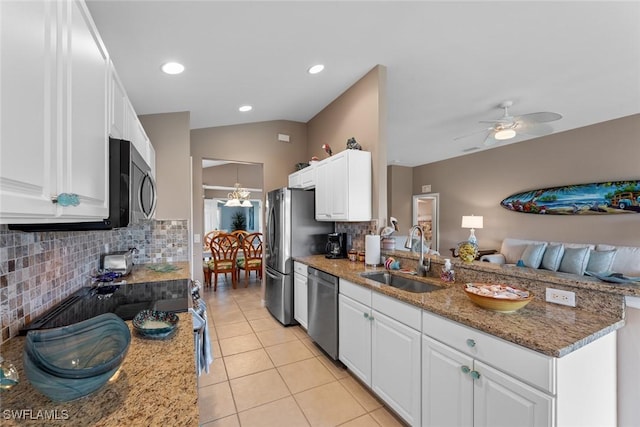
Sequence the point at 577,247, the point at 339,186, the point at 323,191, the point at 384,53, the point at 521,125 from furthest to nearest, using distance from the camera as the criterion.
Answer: the point at 577,247 → the point at 323,191 → the point at 521,125 → the point at 339,186 → the point at 384,53

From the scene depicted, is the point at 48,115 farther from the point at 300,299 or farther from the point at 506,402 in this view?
the point at 300,299

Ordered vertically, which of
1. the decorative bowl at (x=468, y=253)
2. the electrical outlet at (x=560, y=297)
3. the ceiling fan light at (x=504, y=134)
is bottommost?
the electrical outlet at (x=560, y=297)

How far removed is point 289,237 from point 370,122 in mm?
1636

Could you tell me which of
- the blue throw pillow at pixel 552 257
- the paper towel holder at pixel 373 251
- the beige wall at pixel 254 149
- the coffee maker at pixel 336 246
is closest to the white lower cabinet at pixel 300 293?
the coffee maker at pixel 336 246

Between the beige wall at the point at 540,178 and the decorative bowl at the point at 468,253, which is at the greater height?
the beige wall at the point at 540,178

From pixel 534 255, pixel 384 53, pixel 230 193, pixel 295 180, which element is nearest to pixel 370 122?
pixel 384 53

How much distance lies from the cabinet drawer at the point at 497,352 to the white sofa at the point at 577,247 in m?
3.55

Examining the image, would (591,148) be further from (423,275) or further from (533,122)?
(423,275)

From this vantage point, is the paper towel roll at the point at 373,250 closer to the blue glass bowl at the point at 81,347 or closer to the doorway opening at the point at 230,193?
the blue glass bowl at the point at 81,347

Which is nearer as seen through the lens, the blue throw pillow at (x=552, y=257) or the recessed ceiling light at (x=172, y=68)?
the recessed ceiling light at (x=172, y=68)

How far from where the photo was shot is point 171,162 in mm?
3170

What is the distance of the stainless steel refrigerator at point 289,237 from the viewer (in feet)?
10.9

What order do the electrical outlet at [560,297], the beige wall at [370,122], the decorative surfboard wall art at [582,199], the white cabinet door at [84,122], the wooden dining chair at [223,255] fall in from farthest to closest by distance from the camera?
the wooden dining chair at [223,255] → the decorative surfboard wall art at [582,199] → the beige wall at [370,122] → the electrical outlet at [560,297] → the white cabinet door at [84,122]

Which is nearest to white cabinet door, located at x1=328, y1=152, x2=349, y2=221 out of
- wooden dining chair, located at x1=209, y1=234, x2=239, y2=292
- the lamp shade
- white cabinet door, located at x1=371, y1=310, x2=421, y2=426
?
white cabinet door, located at x1=371, y1=310, x2=421, y2=426
